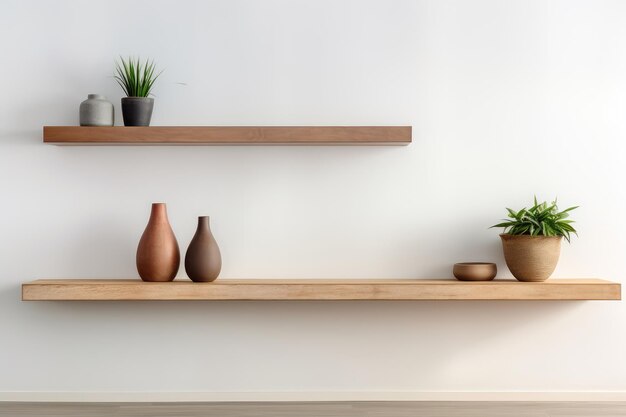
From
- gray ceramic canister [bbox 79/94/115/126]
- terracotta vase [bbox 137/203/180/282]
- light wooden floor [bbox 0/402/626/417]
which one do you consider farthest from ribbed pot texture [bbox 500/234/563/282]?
gray ceramic canister [bbox 79/94/115/126]

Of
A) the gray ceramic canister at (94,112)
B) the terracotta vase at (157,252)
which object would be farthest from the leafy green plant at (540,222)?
the gray ceramic canister at (94,112)

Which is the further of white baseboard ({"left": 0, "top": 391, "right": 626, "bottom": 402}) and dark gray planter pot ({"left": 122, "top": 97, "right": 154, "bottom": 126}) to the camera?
white baseboard ({"left": 0, "top": 391, "right": 626, "bottom": 402})

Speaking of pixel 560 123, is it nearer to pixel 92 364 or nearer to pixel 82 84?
pixel 82 84

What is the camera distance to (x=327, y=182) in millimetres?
3094

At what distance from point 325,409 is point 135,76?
5.22ft

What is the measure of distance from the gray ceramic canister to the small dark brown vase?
560 millimetres

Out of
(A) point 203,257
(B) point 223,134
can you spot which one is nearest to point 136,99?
(B) point 223,134

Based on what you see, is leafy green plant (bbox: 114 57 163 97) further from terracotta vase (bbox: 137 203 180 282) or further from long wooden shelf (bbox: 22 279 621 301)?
long wooden shelf (bbox: 22 279 621 301)

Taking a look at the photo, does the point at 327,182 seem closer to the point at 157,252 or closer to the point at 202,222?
the point at 202,222

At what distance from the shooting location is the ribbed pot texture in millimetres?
2871

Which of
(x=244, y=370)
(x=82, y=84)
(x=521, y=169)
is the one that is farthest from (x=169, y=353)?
(x=521, y=169)

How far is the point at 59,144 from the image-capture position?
9.91 ft

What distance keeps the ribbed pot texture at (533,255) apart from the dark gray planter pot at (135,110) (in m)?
1.55

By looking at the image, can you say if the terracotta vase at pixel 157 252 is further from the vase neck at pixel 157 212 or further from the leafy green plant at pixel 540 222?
the leafy green plant at pixel 540 222
